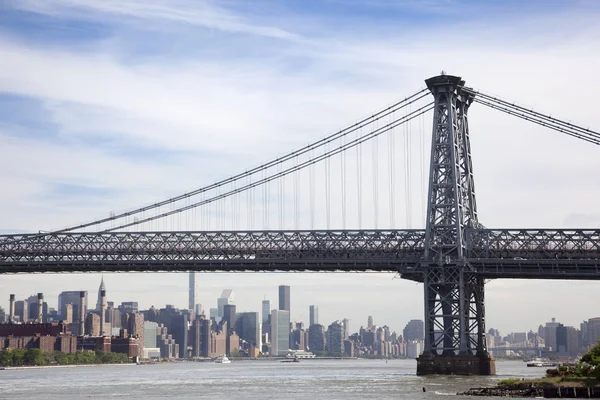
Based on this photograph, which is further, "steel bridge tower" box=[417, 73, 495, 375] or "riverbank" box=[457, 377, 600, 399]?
"steel bridge tower" box=[417, 73, 495, 375]

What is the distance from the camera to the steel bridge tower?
106 metres

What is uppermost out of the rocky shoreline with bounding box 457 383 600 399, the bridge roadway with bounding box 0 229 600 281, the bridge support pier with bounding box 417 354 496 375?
the bridge roadway with bounding box 0 229 600 281

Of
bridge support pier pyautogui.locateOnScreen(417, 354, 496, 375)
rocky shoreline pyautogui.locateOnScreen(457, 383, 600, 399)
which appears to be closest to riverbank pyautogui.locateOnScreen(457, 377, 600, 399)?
rocky shoreline pyautogui.locateOnScreen(457, 383, 600, 399)

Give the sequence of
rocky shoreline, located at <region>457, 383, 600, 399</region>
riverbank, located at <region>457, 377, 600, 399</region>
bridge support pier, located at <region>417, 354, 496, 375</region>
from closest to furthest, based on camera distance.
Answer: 1. rocky shoreline, located at <region>457, 383, 600, 399</region>
2. riverbank, located at <region>457, 377, 600, 399</region>
3. bridge support pier, located at <region>417, 354, 496, 375</region>

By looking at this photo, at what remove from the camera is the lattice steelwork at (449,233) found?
4176 inches

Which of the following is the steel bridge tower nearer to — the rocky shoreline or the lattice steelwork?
the lattice steelwork

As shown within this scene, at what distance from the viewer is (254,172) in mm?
125438

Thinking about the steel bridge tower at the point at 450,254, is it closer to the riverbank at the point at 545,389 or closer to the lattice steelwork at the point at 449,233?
the lattice steelwork at the point at 449,233

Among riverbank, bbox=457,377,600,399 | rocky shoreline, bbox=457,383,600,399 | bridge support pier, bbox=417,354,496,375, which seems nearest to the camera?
rocky shoreline, bbox=457,383,600,399

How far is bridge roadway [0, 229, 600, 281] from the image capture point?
4200 inches

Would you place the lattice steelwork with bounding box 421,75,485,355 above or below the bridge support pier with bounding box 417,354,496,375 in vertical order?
above

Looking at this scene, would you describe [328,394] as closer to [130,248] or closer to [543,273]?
[543,273]

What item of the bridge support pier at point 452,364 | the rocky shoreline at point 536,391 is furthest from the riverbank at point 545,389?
the bridge support pier at point 452,364

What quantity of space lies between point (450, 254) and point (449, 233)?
7.22ft
